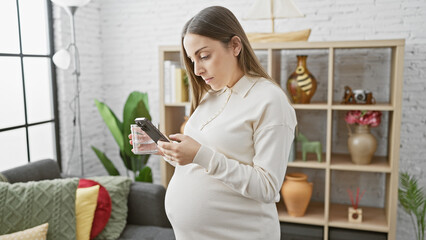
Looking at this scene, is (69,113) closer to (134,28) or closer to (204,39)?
(134,28)

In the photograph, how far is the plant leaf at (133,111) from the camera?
2951 mm

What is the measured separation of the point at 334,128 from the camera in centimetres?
310

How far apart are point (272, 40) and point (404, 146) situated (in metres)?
1.29

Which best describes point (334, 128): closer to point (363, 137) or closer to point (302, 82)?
point (363, 137)

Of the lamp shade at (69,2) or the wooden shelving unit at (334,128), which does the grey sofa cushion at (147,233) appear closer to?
the wooden shelving unit at (334,128)

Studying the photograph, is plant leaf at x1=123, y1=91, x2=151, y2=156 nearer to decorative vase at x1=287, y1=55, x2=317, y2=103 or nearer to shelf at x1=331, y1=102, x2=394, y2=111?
decorative vase at x1=287, y1=55, x2=317, y2=103

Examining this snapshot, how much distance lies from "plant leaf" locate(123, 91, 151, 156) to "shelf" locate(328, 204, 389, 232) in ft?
5.12

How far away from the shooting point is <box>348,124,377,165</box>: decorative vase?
8.77ft

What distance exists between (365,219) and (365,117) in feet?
2.40

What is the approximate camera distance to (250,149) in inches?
46.5

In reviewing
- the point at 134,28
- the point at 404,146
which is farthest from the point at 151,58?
the point at 404,146

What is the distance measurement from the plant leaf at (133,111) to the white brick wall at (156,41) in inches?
21.0

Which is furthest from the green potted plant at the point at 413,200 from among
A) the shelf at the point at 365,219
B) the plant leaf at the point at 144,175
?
the plant leaf at the point at 144,175

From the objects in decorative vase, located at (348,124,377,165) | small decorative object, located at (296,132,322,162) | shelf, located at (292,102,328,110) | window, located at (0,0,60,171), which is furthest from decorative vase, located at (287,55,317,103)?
window, located at (0,0,60,171)
